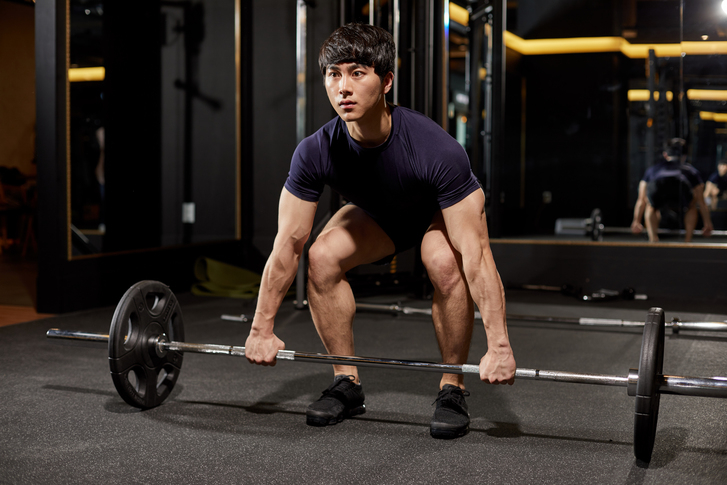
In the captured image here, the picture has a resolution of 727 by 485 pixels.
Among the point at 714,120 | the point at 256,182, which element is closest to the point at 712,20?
the point at 714,120

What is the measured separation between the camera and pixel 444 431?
5.29 ft

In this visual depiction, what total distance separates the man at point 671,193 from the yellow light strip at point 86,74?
3.41 metres

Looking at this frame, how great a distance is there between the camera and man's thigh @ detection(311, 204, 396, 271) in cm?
175

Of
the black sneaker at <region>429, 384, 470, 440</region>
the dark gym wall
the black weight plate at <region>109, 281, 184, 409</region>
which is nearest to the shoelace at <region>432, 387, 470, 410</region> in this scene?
the black sneaker at <region>429, 384, 470, 440</region>

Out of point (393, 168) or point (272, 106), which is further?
point (272, 106)

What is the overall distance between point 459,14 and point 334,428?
371 cm

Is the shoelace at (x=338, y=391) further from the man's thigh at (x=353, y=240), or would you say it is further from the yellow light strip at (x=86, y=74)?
the yellow light strip at (x=86, y=74)

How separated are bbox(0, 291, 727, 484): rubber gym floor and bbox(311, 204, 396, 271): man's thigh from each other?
0.42 metres

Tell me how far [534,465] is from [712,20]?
12.5 feet

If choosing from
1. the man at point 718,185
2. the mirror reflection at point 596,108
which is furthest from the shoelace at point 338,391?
the man at point 718,185

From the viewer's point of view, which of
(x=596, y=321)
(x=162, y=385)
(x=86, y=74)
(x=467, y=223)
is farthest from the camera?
(x=86, y=74)

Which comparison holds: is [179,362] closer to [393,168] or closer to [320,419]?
[320,419]

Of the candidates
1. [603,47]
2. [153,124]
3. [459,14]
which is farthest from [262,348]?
[603,47]

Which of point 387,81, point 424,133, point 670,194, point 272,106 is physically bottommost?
point 670,194
